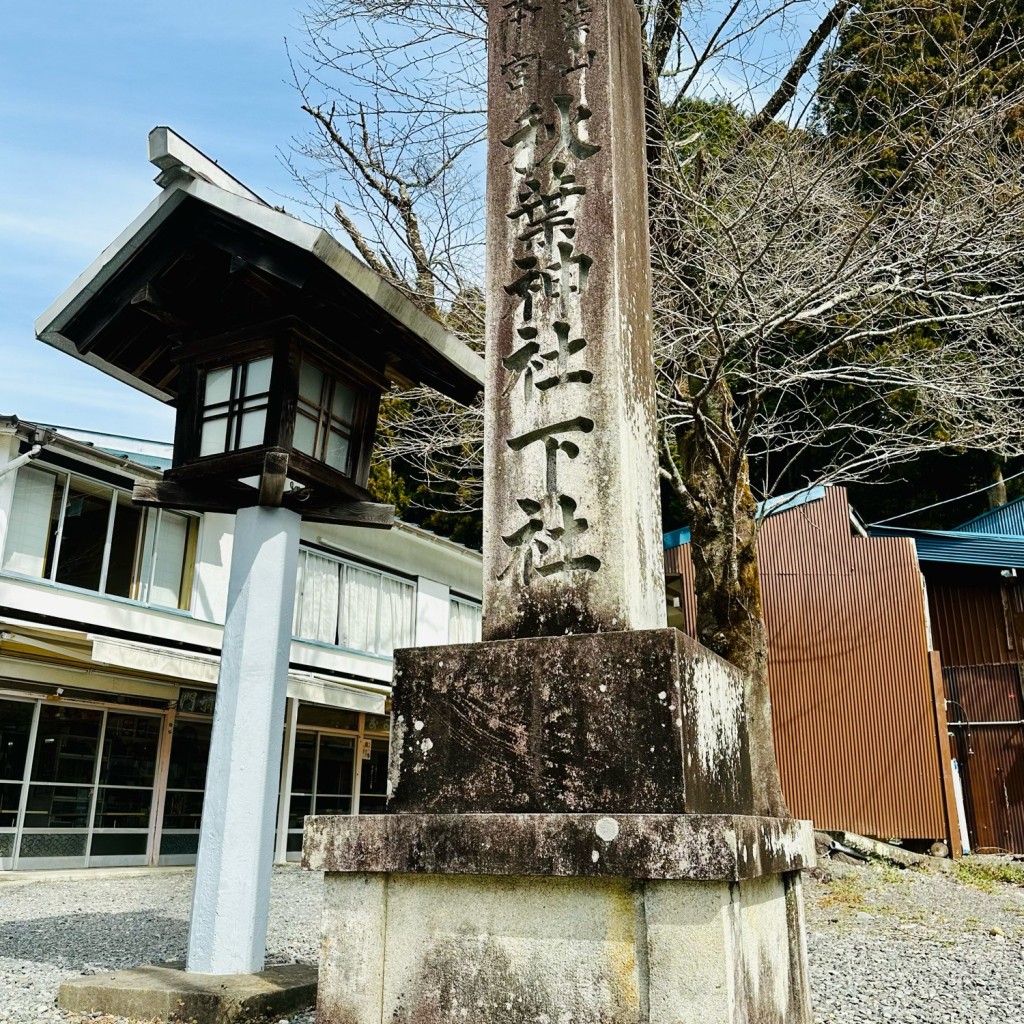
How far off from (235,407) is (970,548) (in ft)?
53.2

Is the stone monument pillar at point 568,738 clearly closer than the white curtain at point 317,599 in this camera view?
Yes

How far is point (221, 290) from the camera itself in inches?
229

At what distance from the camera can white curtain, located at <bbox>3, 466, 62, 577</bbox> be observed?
39.3 ft

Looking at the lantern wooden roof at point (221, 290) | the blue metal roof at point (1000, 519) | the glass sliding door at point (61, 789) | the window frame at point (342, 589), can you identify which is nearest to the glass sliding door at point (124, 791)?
the glass sliding door at point (61, 789)

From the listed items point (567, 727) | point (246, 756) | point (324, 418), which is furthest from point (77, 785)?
point (567, 727)

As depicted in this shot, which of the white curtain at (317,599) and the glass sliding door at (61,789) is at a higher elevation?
the white curtain at (317,599)

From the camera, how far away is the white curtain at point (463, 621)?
61.9 ft

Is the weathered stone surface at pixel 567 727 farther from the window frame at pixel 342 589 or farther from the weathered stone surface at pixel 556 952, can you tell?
the window frame at pixel 342 589

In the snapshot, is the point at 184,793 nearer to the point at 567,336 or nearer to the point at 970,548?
the point at 567,336

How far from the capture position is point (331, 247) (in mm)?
5121

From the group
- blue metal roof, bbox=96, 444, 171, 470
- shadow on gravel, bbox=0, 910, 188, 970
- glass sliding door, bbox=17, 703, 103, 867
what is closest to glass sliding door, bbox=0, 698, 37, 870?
glass sliding door, bbox=17, 703, 103, 867

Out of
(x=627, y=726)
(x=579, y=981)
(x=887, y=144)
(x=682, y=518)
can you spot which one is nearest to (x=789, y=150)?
(x=887, y=144)

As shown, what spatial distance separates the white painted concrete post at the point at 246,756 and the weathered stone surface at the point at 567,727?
2042 mm

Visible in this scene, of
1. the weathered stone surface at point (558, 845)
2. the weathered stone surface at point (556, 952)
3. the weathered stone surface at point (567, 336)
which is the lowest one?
the weathered stone surface at point (556, 952)
